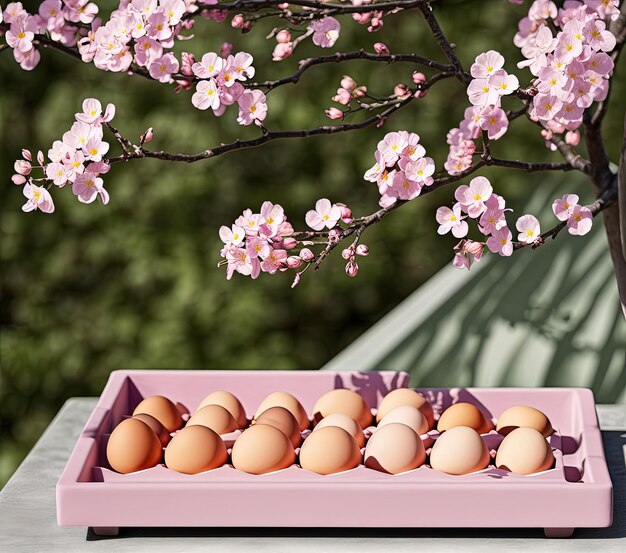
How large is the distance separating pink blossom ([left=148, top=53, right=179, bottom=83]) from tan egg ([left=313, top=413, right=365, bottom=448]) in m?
0.41

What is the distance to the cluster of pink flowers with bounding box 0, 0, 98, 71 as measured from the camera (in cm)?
117

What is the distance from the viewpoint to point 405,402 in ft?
4.42

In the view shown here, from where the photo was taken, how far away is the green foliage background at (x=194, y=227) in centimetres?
249

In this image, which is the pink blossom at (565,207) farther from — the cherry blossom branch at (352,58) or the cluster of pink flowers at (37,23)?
the cluster of pink flowers at (37,23)

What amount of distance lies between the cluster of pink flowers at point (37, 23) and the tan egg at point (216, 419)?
43cm

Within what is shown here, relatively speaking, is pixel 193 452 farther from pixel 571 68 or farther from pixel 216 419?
pixel 571 68

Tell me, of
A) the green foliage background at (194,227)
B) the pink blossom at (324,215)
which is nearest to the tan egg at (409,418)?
the pink blossom at (324,215)

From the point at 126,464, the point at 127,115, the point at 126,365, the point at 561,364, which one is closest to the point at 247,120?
the point at 126,464

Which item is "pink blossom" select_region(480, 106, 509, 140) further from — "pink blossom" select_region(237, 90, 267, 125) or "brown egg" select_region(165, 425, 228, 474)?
"brown egg" select_region(165, 425, 228, 474)

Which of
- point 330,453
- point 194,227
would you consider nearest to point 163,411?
point 330,453

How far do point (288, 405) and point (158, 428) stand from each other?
0.54ft

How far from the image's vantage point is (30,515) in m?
1.20

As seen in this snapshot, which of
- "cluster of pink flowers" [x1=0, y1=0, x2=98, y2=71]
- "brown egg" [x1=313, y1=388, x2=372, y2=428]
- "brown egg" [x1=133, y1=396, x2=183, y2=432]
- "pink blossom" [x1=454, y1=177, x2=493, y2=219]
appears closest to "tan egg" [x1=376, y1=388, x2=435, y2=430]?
"brown egg" [x1=313, y1=388, x2=372, y2=428]

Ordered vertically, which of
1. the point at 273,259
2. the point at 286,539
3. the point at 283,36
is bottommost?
the point at 286,539
